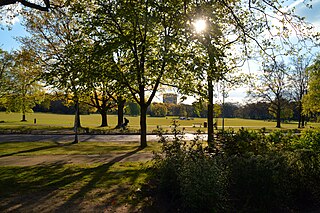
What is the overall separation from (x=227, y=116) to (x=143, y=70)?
104938 millimetres

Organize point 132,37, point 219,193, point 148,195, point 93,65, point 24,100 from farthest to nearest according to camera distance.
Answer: point 24,100
point 132,37
point 93,65
point 148,195
point 219,193

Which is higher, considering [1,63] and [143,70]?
[1,63]

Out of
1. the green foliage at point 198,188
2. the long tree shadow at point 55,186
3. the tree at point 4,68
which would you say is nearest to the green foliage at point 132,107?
the tree at point 4,68

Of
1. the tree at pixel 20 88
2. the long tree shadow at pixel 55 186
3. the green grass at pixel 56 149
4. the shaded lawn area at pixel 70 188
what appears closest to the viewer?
the shaded lawn area at pixel 70 188

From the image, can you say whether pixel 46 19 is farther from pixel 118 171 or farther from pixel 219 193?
pixel 219 193

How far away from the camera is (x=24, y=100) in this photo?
3909 cm

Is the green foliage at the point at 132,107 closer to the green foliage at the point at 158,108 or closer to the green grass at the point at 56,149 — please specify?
the green foliage at the point at 158,108

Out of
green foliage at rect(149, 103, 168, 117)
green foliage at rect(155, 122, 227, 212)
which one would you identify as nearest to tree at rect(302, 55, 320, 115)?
green foliage at rect(149, 103, 168, 117)

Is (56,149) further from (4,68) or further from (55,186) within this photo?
(4,68)

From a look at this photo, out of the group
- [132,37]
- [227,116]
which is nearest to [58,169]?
[132,37]

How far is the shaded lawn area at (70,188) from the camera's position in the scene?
595 cm

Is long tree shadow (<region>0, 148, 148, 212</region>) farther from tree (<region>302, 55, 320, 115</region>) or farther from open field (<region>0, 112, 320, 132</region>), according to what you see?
tree (<region>302, 55, 320, 115</region>)

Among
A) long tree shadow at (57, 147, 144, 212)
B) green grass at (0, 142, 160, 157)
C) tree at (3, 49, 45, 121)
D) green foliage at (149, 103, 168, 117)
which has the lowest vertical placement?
green grass at (0, 142, 160, 157)

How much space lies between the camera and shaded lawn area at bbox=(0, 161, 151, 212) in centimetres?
595
